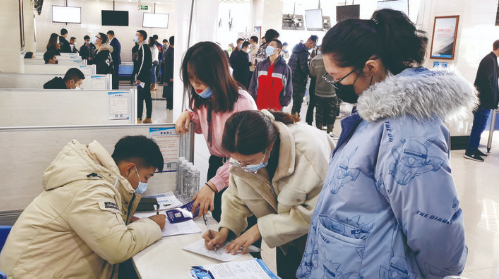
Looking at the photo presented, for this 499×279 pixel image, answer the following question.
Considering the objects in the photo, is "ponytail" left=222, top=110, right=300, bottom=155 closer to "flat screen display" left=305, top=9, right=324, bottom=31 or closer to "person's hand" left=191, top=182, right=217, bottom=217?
"person's hand" left=191, top=182, right=217, bottom=217

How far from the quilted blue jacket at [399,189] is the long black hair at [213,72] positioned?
1.03 metres

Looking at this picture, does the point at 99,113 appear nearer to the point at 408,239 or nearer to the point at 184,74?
the point at 184,74

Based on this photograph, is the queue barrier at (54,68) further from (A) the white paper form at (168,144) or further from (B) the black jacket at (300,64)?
(A) the white paper form at (168,144)

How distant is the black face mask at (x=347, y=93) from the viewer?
1300 millimetres

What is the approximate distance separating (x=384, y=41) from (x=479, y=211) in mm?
3685

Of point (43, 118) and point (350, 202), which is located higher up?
point (350, 202)

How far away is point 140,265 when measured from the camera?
1.55 m

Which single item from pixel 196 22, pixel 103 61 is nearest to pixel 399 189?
pixel 196 22

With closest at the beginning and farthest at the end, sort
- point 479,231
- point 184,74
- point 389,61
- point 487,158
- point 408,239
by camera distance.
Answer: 1. point 408,239
2. point 389,61
3. point 184,74
4. point 479,231
5. point 487,158

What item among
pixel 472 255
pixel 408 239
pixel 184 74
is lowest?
pixel 472 255

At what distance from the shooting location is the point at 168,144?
244 centimetres

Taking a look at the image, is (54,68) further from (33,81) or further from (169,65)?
(169,65)

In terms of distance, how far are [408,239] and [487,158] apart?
625 centimetres

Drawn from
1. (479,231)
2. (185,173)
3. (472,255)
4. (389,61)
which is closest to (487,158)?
(479,231)
